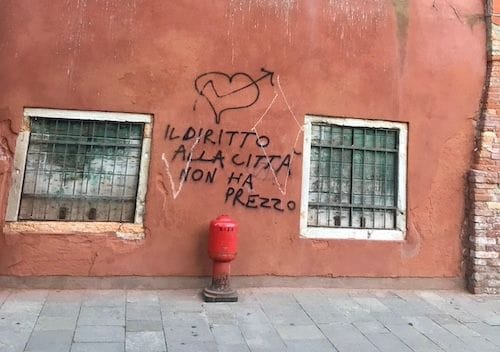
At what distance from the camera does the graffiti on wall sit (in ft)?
19.3

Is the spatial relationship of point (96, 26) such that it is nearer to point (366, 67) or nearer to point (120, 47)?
point (120, 47)

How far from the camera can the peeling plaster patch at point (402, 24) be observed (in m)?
6.43

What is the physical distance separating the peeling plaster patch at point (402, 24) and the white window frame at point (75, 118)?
3.48m

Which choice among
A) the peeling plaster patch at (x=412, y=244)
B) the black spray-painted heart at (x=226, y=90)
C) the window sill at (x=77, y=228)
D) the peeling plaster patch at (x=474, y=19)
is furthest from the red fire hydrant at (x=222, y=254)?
the peeling plaster patch at (x=474, y=19)

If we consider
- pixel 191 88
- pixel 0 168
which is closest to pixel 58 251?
pixel 0 168

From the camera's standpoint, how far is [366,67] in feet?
20.8

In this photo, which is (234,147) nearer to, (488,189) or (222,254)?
(222,254)

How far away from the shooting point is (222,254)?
17.6ft

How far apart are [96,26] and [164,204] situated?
2.32 meters

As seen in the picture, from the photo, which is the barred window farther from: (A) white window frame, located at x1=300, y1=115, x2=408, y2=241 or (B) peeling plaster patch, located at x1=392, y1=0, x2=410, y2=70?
(B) peeling plaster patch, located at x1=392, y1=0, x2=410, y2=70

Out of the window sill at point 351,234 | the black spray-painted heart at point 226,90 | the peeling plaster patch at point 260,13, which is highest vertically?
the peeling plaster patch at point 260,13

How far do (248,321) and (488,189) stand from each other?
3.78 m

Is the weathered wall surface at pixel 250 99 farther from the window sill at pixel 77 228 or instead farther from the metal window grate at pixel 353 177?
the metal window grate at pixel 353 177

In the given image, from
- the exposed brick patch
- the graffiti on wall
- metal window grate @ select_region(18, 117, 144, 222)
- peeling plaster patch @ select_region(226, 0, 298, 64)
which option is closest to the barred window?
metal window grate @ select_region(18, 117, 144, 222)
